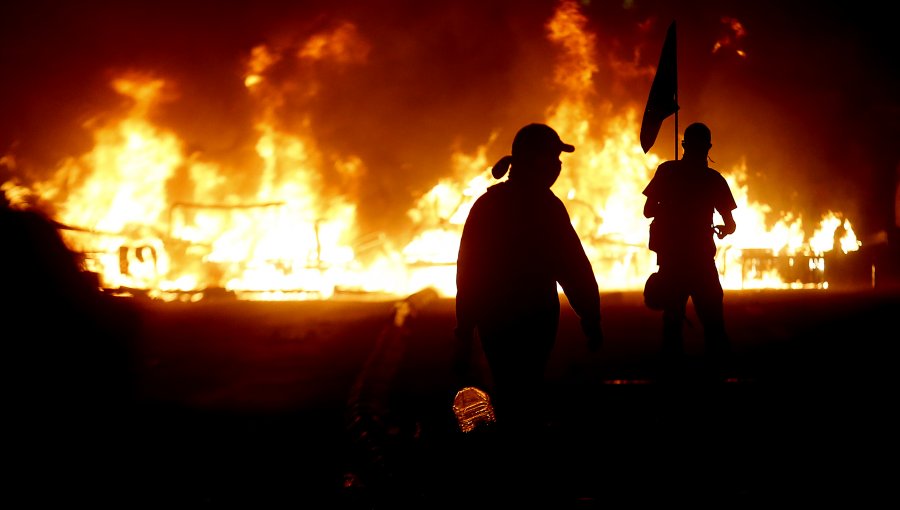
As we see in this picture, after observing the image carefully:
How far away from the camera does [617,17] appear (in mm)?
16938

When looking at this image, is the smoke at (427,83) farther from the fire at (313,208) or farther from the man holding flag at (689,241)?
the man holding flag at (689,241)

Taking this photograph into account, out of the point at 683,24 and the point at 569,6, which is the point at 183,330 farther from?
the point at 683,24

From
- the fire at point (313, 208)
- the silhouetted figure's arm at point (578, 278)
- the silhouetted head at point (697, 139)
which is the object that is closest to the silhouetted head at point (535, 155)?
the silhouetted figure's arm at point (578, 278)

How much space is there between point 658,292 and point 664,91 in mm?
1844

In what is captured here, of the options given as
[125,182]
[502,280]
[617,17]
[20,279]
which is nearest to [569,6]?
[617,17]

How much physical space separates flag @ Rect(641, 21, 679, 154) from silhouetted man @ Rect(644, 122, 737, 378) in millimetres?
445

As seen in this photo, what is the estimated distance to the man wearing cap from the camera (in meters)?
3.48

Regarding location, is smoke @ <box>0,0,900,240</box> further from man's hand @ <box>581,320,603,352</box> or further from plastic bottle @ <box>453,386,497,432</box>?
man's hand @ <box>581,320,603,352</box>

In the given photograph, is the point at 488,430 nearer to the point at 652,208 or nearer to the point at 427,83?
the point at 652,208

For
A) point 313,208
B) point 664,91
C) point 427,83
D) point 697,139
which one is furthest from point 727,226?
point 427,83

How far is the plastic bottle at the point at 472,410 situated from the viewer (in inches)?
161

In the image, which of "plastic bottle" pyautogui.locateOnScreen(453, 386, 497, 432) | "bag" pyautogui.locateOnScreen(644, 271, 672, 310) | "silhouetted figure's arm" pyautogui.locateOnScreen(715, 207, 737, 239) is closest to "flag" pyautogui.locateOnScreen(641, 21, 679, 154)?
"silhouetted figure's arm" pyautogui.locateOnScreen(715, 207, 737, 239)

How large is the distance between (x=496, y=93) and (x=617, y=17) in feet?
12.1

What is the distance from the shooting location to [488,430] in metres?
3.93
